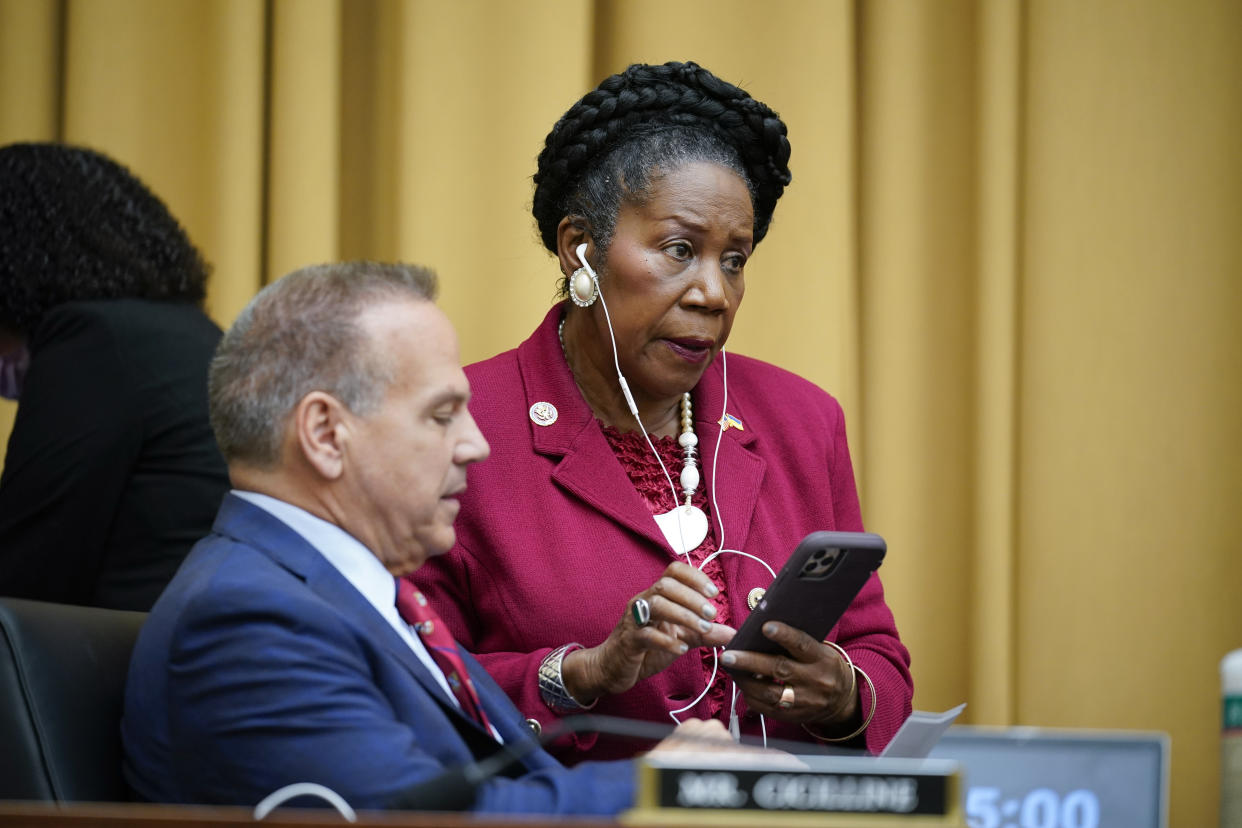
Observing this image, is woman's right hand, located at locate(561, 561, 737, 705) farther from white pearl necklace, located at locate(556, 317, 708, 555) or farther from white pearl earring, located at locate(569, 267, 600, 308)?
white pearl earring, located at locate(569, 267, 600, 308)

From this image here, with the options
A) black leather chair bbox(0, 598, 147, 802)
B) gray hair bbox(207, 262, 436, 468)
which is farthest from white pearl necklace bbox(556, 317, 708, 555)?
black leather chair bbox(0, 598, 147, 802)

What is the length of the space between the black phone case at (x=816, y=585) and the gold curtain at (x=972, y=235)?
1288mm

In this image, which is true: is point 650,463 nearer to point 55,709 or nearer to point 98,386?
point 98,386

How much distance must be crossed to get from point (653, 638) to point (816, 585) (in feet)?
0.73

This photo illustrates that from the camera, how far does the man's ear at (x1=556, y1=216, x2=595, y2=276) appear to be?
2.20 meters

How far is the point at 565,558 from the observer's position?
6.64 ft

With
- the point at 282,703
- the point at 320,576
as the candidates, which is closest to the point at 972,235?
the point at 320,576

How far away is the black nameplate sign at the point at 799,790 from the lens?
38.3 inches

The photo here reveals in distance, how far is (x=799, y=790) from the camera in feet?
3.20

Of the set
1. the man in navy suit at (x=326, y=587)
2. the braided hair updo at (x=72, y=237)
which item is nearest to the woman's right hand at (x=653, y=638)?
the man in navy suit at (x=326, y=587)

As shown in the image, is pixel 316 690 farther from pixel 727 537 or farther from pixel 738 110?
pixel 738 110

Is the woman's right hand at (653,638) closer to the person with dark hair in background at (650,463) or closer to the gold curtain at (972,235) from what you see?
the person with dark hair in background at (650,463)

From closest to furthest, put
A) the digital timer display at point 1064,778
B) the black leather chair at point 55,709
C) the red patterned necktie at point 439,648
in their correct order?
the digital timer display at point 1064,778 → the black leather chair at point 55,709 → the red patterned necktie at point 439,648

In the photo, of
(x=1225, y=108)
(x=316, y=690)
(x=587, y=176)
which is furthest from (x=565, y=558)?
(x=1225, y=108)
